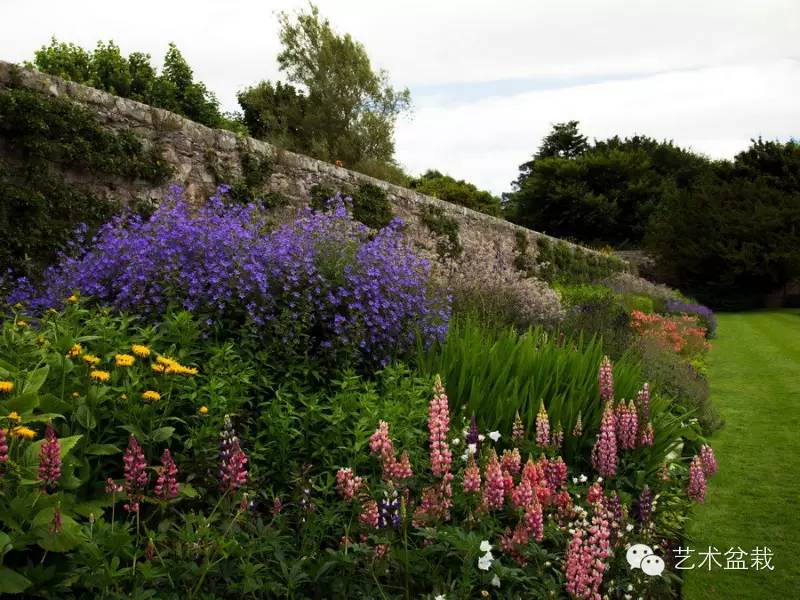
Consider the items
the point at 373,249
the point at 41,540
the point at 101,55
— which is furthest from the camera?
the point at 101,55

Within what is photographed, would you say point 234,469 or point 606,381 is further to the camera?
point 606,381

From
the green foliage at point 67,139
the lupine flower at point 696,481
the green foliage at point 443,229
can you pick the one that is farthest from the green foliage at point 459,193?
the lupine flower at point 696,481

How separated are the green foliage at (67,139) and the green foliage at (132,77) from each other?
10916mm

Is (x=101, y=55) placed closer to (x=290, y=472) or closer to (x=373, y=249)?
(x=373, y=249)

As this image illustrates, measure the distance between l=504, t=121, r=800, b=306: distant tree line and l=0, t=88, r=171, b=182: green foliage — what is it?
24821 mm

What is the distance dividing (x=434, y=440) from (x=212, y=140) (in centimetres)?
635

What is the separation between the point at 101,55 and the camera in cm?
1792

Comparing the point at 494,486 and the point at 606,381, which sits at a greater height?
the point at 606,381

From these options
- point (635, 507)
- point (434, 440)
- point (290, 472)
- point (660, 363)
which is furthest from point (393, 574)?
point (660, 363)

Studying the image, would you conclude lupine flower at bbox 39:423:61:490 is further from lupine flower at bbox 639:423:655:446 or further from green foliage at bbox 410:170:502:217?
green foliage at bbox 410:170:502:217

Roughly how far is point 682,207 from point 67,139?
27.8 m

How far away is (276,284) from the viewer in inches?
174

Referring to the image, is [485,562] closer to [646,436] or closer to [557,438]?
[557,438]

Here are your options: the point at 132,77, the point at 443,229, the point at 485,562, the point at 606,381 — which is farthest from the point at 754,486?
the point at 132,77
